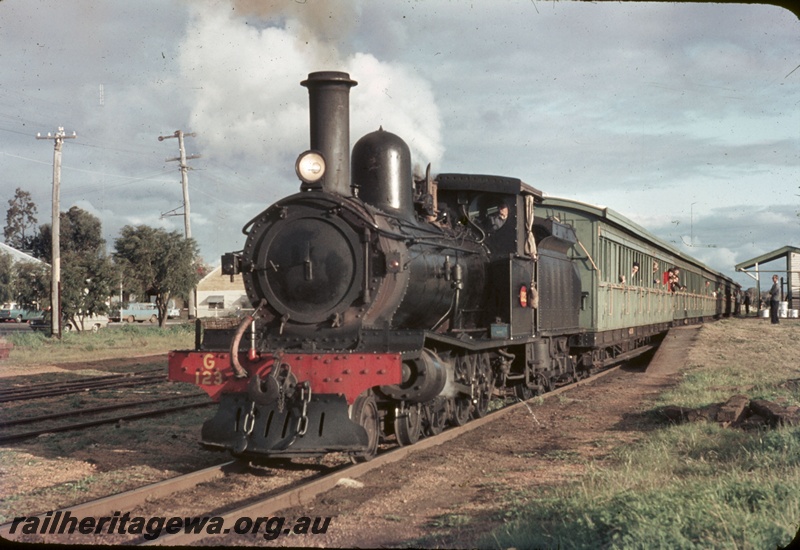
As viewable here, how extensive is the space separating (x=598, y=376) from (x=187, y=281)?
27.5m

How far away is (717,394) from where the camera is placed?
12516mm

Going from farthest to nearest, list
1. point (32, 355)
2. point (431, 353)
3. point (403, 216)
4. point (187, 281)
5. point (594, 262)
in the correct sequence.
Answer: point (187, 281) → point (32, 355) → point (594, 262) → point (403, 216) → point (431, 353)

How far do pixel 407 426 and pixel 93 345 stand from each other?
925 inches

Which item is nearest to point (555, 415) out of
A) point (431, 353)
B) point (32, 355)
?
point (431, 353)

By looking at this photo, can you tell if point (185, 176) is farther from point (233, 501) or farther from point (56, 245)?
point (233, 501)

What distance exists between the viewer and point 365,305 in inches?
324

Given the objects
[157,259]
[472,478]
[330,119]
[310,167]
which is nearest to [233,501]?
[472,478]

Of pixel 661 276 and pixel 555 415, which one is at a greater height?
pixel 661 276

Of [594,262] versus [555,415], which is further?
[594,262]

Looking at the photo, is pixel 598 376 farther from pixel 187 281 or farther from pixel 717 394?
pixel 187 281

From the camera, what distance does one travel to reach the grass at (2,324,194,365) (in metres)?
25.7

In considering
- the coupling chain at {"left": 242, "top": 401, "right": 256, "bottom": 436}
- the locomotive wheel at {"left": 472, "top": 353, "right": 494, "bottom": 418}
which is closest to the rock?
the locomotive wheel at {"left": 472, "top": 353, "right": 494, "bottom": 418}

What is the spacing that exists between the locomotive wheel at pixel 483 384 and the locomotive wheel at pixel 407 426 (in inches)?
75.7

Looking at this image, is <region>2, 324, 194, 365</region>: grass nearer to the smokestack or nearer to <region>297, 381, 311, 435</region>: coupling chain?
the smokestack
